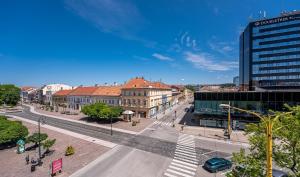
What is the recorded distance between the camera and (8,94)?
68812 millimetres

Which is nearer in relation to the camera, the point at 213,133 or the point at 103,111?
the point at 213,133

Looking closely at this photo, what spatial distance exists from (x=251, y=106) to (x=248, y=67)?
157 feet

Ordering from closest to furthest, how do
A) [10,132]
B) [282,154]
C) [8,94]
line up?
[282,154]
[10,132]
[8,94]

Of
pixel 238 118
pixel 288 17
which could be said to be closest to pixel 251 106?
pixel 238 118

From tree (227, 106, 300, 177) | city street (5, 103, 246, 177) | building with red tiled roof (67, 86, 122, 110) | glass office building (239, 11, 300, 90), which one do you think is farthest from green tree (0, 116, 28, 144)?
glass office building (239, 11, 300, 90)

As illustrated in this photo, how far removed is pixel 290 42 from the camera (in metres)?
69.4

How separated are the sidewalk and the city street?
7.65 feet

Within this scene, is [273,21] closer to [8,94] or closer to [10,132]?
[10,132]

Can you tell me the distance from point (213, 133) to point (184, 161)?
641 inches

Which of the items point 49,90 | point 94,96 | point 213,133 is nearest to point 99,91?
point 94,96

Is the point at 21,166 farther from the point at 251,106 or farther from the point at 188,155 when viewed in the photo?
the point at 251,106

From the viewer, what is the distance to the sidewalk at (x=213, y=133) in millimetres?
33162

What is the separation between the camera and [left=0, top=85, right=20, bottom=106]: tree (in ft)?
222

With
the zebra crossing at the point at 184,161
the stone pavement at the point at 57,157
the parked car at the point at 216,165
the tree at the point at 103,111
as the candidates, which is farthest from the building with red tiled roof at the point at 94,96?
the parked car at the point at 216,165
